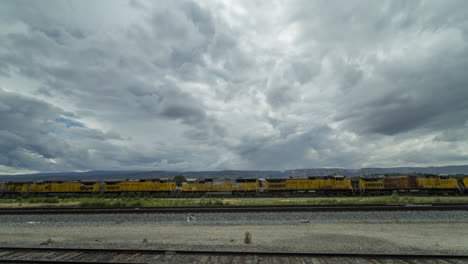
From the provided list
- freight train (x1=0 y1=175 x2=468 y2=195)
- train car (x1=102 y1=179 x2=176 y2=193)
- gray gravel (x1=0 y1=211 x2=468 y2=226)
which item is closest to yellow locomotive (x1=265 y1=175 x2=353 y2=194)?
freight train (x1=0 y1=175 x2=468 y2=195)

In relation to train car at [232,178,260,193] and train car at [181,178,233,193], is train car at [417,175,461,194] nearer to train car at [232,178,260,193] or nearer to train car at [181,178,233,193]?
train car at [232,178,260,193]

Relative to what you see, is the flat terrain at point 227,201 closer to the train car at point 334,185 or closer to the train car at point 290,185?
the train car at point 334,185

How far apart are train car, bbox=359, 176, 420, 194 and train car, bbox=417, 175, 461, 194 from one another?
3.03 ft

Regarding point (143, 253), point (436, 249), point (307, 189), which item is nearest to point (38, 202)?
point (143, 253)

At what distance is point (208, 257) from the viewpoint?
959 centimetres

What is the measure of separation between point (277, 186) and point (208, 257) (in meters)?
31.2

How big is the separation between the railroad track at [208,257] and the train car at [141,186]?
30.4 meters

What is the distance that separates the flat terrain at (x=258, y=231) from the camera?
38.3 feet

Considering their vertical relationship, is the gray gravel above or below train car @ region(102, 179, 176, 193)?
below

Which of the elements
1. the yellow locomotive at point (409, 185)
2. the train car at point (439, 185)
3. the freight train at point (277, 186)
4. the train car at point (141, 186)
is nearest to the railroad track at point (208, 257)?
the freight train at point (277, 186)

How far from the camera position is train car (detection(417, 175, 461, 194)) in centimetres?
3712

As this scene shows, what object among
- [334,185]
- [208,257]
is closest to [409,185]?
[334,185]

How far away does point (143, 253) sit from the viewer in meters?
10.3

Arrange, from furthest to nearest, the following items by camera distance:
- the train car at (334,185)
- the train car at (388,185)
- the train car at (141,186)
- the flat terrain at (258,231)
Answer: the train car at (141,186) → the train car at (388,185) → the train car at (334,185) → the flat terrain at (258,231)
